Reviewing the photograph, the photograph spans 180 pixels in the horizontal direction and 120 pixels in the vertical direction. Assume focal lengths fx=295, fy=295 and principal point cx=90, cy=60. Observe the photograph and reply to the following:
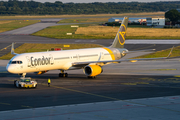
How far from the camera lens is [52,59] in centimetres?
4862

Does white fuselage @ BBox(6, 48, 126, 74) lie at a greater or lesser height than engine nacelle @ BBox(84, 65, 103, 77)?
greater

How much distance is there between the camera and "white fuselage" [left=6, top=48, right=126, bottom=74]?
45.6 meters

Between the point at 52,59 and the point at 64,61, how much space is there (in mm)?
2514

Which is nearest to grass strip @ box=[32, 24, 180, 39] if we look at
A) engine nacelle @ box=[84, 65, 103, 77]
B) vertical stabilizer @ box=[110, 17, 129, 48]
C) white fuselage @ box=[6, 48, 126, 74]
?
vertical stabilizer @ box=[110, 17, 129, 48]

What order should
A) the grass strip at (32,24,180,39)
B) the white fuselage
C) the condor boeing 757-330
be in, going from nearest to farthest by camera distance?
1. the white fuselage
2. the condor boeing 757-330
3. the grass strip at (32,24,180,39)

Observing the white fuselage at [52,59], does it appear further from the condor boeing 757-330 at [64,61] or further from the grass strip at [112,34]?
the grass strip at [112,34]

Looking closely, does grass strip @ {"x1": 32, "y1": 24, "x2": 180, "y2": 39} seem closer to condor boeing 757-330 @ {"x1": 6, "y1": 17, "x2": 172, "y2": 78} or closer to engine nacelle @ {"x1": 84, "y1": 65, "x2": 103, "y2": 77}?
condor boeing 757-330 @ {"x1": 6, "y1": 17, "x2": 172, "y2": 78}

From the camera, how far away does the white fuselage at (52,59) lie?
45594 millimetres

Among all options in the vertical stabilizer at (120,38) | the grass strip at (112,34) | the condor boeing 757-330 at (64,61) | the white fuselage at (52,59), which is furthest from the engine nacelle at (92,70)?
the grass strip at (112,34)

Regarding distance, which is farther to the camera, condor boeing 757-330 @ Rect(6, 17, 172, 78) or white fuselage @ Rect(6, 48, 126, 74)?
condor boeing 757-330 @ Rect(6, 17, 172, 78)

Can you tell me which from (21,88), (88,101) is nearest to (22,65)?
(21,88)

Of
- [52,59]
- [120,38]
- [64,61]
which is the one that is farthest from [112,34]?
[52,59]

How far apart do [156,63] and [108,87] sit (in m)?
28.2

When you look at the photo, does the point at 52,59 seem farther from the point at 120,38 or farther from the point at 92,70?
the point at 120,38
